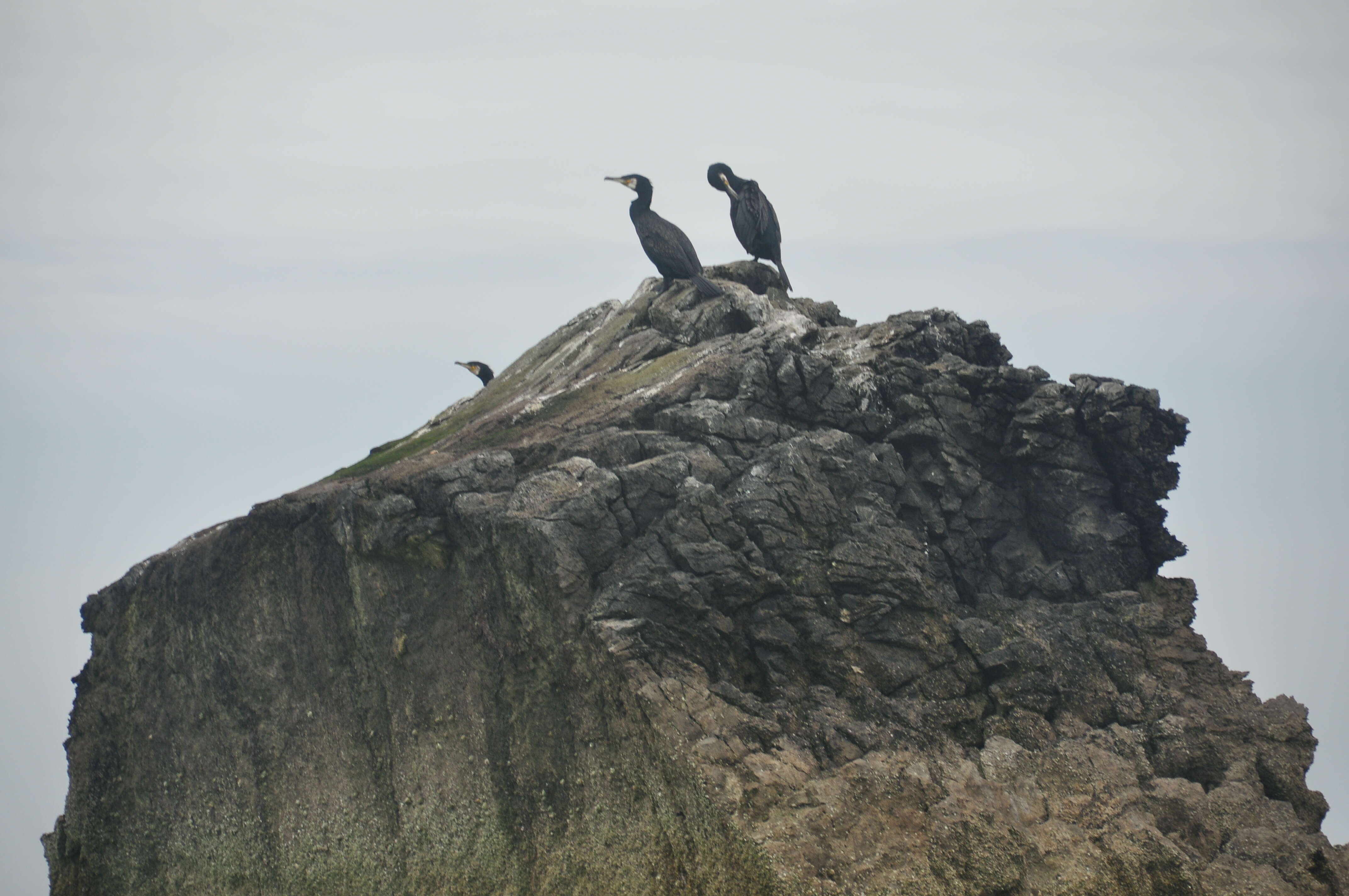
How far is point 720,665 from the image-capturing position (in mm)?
22453

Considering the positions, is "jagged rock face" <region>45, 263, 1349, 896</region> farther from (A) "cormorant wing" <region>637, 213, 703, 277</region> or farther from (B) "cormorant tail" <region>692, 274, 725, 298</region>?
(A) "cormorant wing" <region>637, 213, 703, 277</region>

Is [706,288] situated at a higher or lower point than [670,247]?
lower

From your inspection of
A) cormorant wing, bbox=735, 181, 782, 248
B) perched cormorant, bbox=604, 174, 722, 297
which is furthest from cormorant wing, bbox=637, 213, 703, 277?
cormorant wing, bbox=735, 181, 782, 248

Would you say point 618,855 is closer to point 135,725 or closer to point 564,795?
point 564,795

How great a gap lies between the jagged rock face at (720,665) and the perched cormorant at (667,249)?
184 cm

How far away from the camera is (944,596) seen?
2473 cm

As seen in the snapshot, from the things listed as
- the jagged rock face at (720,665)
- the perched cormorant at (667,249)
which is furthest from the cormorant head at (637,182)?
the jagged rock face at (720,665)

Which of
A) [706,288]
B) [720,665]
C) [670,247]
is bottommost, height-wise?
[720,665]

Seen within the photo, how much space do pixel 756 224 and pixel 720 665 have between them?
16356mm

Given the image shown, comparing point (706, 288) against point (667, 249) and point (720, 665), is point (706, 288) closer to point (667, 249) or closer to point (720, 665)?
point (667, 249)

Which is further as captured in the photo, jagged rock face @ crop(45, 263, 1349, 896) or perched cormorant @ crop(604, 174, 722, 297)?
perched cormorant @ crop(604, 174, 722, 297)

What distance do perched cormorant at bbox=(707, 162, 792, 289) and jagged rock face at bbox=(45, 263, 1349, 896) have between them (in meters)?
3.31

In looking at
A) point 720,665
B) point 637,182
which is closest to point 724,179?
point 637,182

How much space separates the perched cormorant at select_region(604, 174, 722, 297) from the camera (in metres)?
33.8
